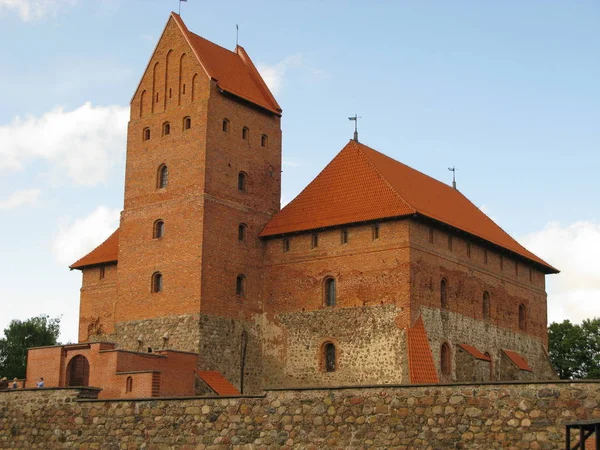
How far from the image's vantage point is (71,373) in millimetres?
32438

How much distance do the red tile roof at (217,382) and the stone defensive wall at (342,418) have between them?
10.1 meters

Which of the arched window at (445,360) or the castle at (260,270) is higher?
the castle at (260,270)

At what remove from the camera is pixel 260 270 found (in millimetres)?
36625

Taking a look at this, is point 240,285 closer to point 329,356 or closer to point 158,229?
point 158,229

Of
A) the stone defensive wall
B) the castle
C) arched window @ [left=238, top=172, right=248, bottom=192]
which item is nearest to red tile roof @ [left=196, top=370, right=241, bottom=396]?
the castle

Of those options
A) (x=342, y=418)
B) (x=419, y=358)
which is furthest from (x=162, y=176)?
(x=342, y=418)

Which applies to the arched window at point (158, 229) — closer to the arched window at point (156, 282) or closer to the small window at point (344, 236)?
the arched window at point (156, 282)

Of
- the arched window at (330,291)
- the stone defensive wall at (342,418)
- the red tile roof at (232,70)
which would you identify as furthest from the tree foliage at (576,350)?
the stone defensive wall at (342,418)

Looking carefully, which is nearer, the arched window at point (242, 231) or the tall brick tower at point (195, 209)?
the tall brick tower at point (195, 209)

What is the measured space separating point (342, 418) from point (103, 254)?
24076 millimetres

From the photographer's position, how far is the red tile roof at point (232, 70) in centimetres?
3697

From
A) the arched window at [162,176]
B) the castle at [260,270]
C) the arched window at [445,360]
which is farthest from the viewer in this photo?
the arched window at [162,176]

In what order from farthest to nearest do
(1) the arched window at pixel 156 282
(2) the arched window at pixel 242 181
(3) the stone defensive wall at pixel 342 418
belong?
(2) the arched window at pixel 242 181
(1) the arched window at pixel 156 282
(3) the stone defensive wall at pixel 342 418

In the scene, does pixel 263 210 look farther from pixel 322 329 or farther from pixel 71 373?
pixel 71 373
